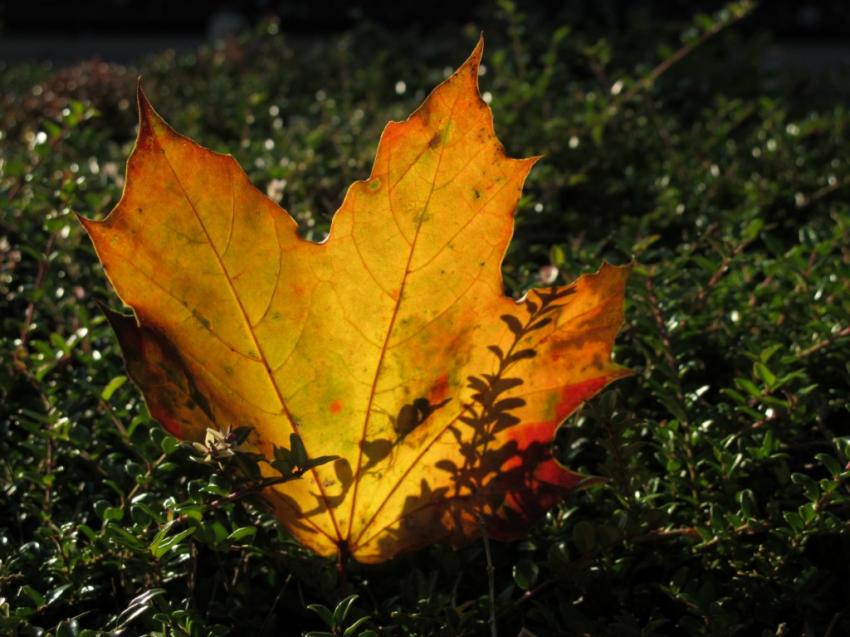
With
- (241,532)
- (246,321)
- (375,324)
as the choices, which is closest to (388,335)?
(375,324)

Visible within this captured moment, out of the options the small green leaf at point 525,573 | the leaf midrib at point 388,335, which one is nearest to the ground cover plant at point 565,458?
the small green leaf at point 525,573

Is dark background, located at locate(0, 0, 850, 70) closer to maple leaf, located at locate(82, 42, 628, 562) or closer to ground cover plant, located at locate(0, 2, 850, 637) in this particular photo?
ground cover plant, located at locate(0, 2, 850, 637)

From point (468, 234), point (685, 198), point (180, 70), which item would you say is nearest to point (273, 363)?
point (468, 234)

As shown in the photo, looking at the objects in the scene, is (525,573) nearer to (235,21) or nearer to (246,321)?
(246,321)

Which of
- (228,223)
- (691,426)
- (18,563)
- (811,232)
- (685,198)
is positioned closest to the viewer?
(228,223)

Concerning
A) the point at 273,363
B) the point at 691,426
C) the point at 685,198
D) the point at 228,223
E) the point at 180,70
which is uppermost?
the point at 180,70

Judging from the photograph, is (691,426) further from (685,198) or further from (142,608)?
(685,198)
